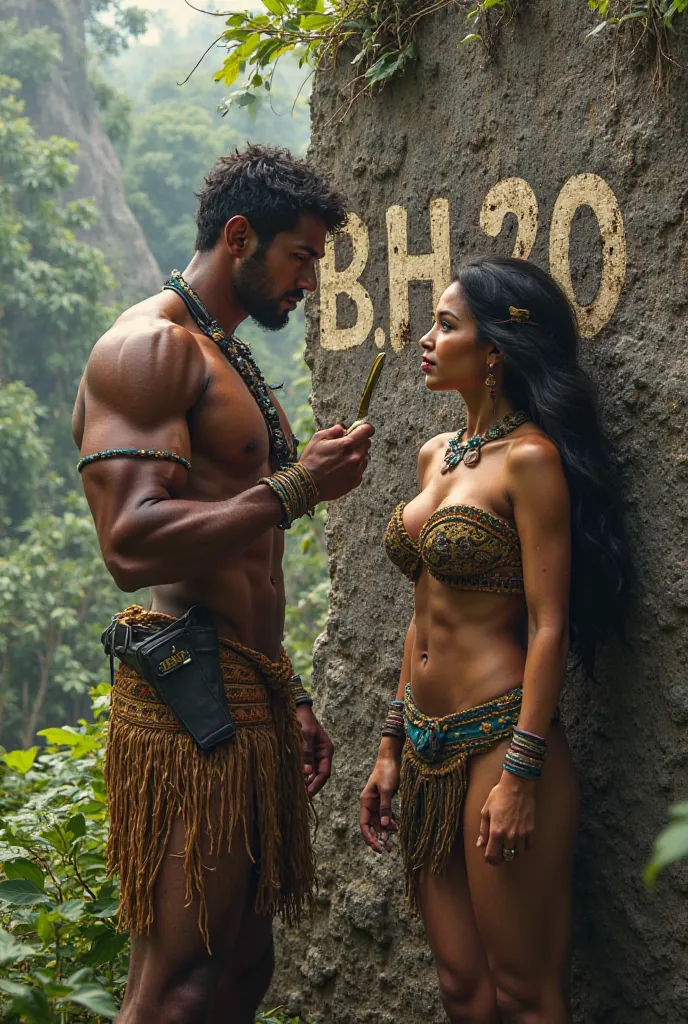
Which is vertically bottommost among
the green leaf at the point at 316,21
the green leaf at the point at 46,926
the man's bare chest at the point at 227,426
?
the green leaf at the point at 46,926

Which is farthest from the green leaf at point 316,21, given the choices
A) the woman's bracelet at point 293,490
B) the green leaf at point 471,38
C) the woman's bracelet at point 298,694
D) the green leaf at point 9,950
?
the green leaf at point 9,950

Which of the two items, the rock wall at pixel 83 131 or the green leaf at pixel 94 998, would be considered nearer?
the green leaf at pixel 94 998

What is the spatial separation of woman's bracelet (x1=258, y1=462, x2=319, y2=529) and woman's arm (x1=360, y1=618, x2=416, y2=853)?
1.67ft

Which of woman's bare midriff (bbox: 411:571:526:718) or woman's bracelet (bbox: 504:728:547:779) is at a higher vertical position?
woman's bare midriff (bbox: 411:571:526:718)

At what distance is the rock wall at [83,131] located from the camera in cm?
2578

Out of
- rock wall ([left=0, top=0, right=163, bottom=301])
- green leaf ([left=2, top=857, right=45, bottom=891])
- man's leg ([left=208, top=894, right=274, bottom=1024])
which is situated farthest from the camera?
rock wall ([left=0, top=0, right=163, bottom=301])

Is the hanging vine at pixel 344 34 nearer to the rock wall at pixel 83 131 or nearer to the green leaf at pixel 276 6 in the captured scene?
the green leaf at pixel 276 6

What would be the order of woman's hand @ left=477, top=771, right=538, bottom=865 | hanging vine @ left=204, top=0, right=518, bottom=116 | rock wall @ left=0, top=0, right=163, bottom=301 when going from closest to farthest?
woman's hand @ left=477, top=771, right=538, bottom=865
hanging vine @ left=204, top=0, right=518, bottom=116
rock wall @ left=0, top=0, right=163, bottom=301

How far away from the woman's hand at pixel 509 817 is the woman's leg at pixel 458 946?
0.76ft

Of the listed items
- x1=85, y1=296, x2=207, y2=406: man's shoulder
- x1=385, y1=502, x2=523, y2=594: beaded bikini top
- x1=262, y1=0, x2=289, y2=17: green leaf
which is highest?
x1=262, y1=0, x2=289, y2=17: green leaf

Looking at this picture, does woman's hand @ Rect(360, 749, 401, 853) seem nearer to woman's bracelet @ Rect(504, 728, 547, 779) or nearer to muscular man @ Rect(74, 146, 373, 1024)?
muscular man @ Rect(74, 146, 373, 1024)

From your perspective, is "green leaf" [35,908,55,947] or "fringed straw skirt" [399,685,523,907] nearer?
"fringed straw skirt" [399,685,523,907]

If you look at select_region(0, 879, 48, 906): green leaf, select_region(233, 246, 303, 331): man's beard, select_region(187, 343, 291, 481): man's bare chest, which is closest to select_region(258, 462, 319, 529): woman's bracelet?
select_region(187, 343, 291, 481): man's bare chest

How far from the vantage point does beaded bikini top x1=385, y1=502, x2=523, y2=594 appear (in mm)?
2617
